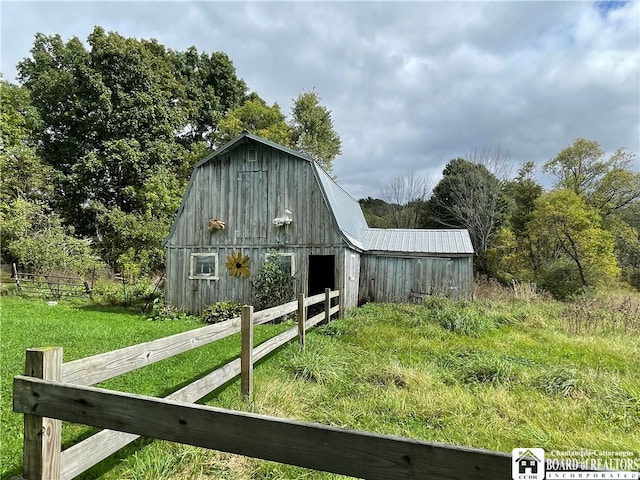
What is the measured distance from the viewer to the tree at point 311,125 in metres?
25.2

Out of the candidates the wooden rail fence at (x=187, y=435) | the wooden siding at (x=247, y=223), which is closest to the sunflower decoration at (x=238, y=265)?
the wooden siding at (x=247, y=223)

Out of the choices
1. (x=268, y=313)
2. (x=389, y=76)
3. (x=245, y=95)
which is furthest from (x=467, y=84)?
(x=245, y=95)

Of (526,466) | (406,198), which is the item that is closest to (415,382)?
(526,466)

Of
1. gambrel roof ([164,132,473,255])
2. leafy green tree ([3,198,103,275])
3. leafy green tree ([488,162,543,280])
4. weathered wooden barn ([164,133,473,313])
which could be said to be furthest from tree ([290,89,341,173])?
leafy green tree ([3,198,103,275])

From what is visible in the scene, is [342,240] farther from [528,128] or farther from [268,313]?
[528,128]

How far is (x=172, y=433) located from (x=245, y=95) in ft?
101

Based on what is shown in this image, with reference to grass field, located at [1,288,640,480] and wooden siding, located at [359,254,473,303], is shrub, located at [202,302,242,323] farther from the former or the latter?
wooden siding, located at [359,254,473,303]

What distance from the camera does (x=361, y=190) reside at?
1359 inches

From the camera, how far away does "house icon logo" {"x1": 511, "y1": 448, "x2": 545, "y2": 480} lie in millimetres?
1131

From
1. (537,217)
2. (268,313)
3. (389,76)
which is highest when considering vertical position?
(389,76)

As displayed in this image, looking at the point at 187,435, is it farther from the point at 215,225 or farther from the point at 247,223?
the point at 215,225

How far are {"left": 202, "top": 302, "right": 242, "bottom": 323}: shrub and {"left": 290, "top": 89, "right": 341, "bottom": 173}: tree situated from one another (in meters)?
15.9

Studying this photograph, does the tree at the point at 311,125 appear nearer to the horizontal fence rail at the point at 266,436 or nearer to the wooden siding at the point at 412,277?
the wooden siding at the point at 412,277

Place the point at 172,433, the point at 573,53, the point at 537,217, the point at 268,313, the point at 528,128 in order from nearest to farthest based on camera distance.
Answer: the point at 172,433, the point at 268,313, the point at 573,53, the point at 537,217, the point at 528,128
